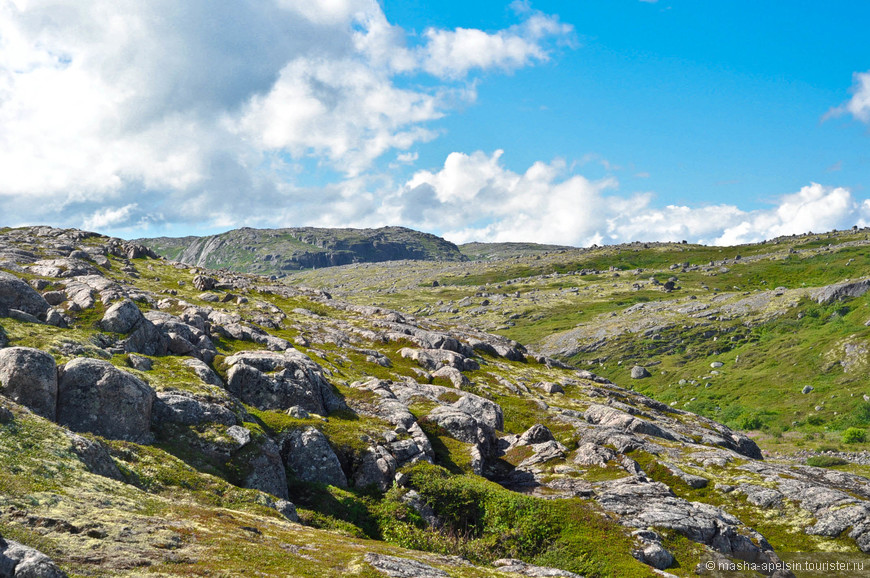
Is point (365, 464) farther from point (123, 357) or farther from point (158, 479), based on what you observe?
point (123, 357)

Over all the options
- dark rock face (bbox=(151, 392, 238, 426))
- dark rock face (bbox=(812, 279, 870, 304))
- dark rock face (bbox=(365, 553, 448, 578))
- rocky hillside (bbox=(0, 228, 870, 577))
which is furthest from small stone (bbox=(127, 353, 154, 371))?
dark rock face (bbox=(812, 279, 870, 304))

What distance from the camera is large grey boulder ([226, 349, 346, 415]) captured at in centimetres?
4766

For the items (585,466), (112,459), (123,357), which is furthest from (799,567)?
(123,357)

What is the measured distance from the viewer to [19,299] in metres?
45.2

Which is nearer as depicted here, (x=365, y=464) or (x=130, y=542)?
(x=130, y=542)

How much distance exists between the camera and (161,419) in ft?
110

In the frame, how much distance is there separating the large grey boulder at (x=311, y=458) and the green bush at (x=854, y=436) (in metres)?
114

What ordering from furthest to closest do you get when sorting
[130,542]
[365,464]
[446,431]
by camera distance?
[446,431] → [365,464] → [130,542]

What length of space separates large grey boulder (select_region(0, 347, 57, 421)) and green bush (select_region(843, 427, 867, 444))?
134 meters

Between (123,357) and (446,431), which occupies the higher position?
(123,357)

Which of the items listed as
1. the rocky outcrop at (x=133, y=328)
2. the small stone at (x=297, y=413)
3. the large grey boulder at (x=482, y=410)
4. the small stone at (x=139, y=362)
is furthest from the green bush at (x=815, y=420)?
the small stone at (x=139, y=362)

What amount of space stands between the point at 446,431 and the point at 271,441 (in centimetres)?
2386

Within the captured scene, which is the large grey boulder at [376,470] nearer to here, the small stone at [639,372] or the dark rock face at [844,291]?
the small stone at [639,372]

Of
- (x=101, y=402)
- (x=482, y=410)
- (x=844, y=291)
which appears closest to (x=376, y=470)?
(x=101, y=402)
